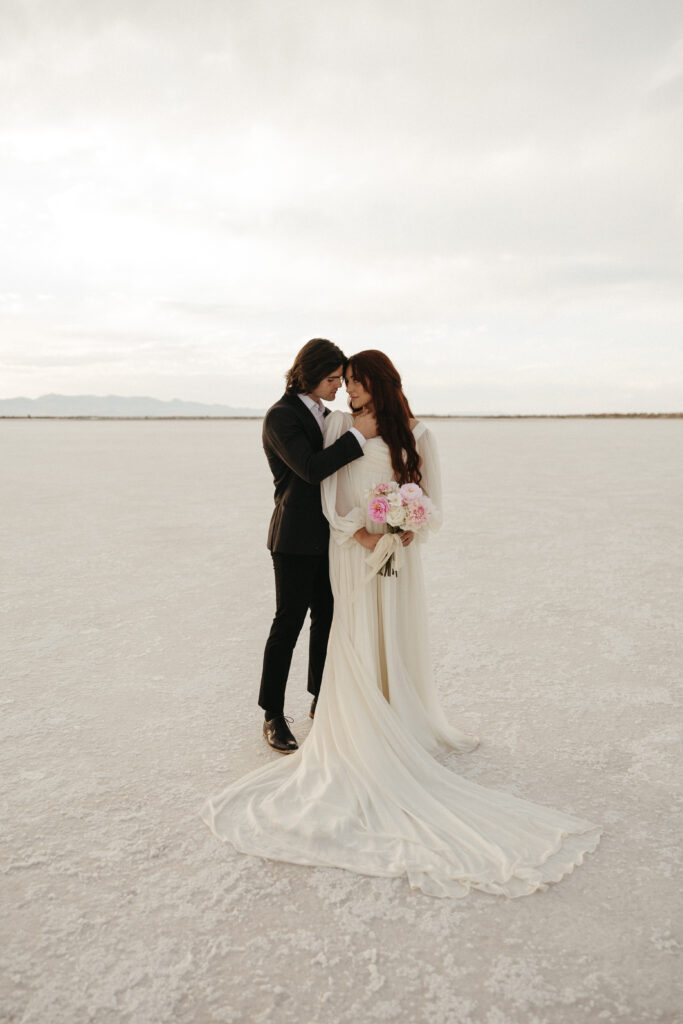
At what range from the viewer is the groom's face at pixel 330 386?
3279mm

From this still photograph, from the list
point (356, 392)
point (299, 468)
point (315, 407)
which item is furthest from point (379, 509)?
point (315, 407)

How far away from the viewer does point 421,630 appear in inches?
132

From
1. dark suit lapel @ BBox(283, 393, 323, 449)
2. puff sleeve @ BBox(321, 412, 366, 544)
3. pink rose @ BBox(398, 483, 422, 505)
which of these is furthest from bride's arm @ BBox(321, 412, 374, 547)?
pink rose @ BBox(398, 483, 422, 505)

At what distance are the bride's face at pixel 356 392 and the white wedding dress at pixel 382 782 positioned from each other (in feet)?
0.29

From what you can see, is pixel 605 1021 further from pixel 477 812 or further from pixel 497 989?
pixel 477 812

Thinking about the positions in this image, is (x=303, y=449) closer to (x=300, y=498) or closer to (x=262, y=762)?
(x=300, y=498)

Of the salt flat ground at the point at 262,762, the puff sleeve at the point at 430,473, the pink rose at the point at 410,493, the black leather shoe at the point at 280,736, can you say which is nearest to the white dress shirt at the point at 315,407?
the puff sleeve at the point at 430,473

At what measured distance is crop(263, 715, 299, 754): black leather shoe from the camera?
333 centimetres

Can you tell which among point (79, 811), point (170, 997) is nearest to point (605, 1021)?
point (170, 997)

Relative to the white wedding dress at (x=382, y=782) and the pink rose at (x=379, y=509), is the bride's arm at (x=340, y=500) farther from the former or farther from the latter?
the pink rose at (x=379, y=509)

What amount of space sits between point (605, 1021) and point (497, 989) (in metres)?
0.28

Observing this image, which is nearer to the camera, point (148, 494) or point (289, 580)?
point (289, 580)

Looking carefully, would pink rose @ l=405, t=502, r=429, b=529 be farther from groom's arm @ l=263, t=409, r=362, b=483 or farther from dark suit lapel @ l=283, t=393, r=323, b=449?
dark suit lapel @ l=283, t=393, r=323, b=449

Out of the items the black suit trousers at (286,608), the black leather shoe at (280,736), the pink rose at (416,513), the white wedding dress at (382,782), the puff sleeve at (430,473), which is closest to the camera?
the white wedding dress at (382,782)
